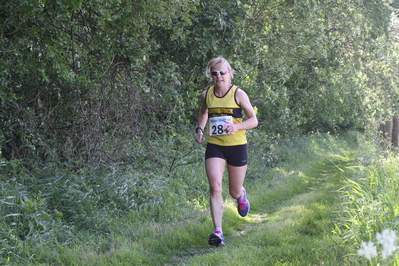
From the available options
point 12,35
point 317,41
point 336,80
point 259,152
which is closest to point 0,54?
point 12,35

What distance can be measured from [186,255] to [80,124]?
11.1ft

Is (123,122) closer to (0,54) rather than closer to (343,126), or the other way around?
(0,54)

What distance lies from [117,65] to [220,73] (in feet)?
12.2

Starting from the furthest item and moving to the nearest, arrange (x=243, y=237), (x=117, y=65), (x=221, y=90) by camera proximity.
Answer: (x=117, y=65) < (x=243, y=237) < (x=221, y=90)

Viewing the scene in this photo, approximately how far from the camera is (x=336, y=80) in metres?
21.3

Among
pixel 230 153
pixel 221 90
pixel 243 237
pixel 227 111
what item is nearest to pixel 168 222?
pixel 243 237

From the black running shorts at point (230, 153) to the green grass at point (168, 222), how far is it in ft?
3.20

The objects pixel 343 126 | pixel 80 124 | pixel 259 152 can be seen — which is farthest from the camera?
pixel 343 126

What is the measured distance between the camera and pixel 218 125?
17.9 feet

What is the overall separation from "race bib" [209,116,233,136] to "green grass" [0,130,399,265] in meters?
1.36

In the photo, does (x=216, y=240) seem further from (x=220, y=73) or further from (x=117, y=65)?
(x=117, y=65)

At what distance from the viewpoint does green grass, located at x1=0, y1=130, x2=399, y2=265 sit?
459 centimetres

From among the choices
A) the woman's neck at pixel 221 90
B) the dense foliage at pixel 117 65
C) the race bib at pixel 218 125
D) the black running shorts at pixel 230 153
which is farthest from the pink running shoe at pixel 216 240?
the dense foliage at pixel 117 65

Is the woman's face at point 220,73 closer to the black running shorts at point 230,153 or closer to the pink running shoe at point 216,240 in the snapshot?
the black running shorts at point 230,153
